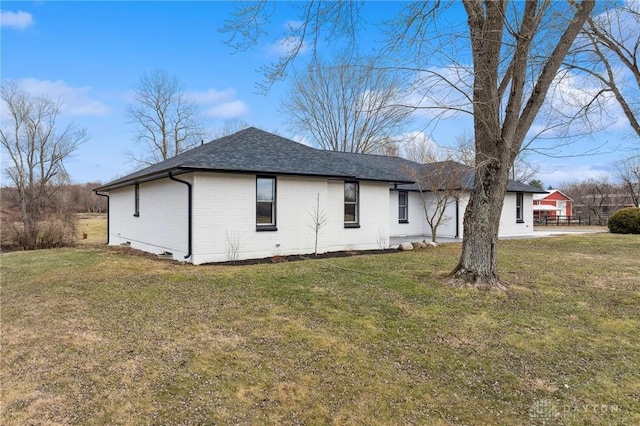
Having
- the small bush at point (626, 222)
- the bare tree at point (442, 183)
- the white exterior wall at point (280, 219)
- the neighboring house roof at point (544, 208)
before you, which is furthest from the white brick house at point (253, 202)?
the neighboring house roof at point (544, 208)

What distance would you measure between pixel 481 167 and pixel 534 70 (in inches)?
85.8

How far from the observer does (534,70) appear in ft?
22.9

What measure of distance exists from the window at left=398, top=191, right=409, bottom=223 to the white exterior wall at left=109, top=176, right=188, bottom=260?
461 inches

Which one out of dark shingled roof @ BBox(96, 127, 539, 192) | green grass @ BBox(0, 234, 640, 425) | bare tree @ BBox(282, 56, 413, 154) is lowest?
green grass @ BBox(0, 234, 640, 425)

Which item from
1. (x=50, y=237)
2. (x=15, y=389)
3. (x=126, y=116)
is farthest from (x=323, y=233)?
(x=126, y=116)

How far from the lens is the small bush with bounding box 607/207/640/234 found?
2000 centimetres

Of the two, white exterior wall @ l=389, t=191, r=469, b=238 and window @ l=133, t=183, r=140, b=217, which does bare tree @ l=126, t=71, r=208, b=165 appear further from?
white exterior wall @ l=389, t=191, r=469, b=238

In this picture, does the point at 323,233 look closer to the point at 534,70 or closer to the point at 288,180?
the point at 288,180

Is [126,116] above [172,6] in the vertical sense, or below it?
above

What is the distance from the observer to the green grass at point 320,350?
3125 millimetres

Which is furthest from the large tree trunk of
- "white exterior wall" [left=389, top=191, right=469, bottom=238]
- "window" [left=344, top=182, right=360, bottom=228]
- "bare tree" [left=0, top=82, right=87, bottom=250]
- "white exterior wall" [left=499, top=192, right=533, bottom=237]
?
"bare tree" [left=0, top=82, right=87, bottom=250]

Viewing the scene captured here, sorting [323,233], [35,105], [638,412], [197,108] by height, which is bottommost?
[638,412]

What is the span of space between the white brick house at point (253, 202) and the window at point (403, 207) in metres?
5.15

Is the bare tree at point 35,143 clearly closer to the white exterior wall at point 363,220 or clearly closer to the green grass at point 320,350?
the white exterior wall at point 363,220
